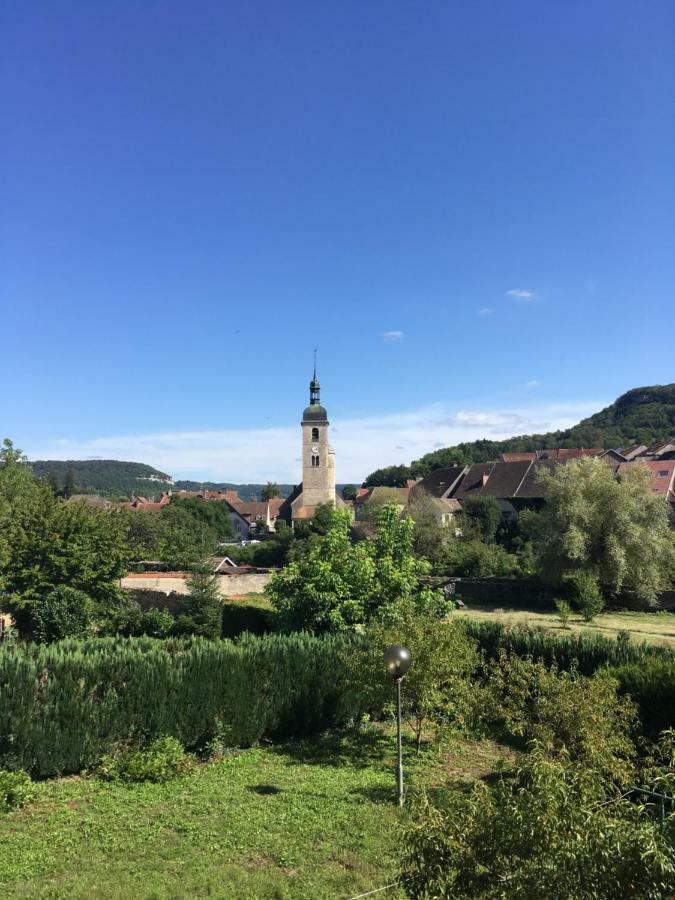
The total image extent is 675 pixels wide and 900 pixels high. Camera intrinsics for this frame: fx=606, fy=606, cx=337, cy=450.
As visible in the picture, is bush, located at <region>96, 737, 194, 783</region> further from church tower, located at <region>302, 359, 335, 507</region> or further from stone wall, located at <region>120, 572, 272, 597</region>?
church tower, located at <region>302, 359, 335, 507</region>

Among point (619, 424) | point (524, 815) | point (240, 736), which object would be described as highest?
point (619, 424)

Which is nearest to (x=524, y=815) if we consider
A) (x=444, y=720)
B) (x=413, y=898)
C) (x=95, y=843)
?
(x=413, y=898)

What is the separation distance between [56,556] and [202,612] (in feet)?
20.5

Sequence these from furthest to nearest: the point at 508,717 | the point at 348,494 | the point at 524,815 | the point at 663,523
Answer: the point at 348,494
the point at 663,523
the point at 508,717
the point at 524,815

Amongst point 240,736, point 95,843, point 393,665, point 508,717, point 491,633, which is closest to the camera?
point 95,843

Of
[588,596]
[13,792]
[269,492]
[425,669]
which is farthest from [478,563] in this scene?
[269,492]

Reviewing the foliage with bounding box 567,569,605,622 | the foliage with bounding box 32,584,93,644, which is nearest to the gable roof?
the foliage with bounding box 567,569,605,622

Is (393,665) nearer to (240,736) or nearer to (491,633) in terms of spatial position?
(240,736)

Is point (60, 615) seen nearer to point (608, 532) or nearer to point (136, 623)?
point (136, 623)

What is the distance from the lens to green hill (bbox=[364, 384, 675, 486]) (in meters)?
135

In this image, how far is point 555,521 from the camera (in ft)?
106

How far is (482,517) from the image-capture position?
57.2 metres

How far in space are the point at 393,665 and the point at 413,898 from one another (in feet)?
17.1

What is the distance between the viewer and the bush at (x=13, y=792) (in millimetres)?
9055
